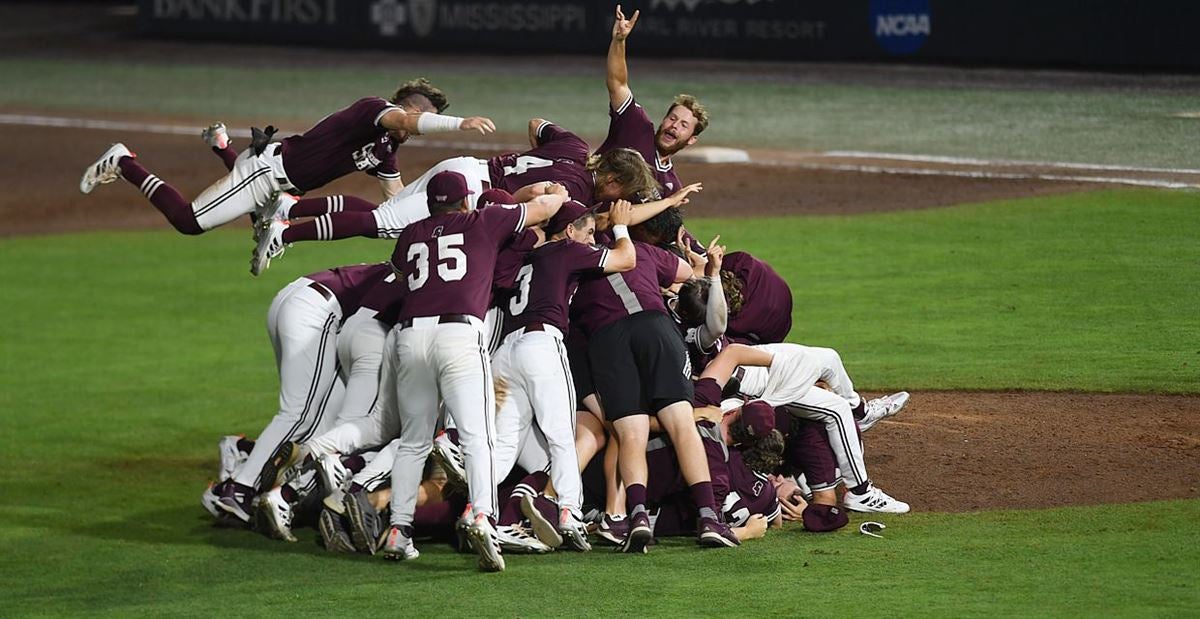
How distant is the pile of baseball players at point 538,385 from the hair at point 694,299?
13mm

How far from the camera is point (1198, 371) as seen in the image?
10.3 meters

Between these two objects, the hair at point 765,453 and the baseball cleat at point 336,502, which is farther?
the baseball cleat at point 336,502

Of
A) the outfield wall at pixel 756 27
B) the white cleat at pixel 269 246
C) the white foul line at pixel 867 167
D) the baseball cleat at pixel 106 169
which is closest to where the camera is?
the white cleat at pixel 269 246

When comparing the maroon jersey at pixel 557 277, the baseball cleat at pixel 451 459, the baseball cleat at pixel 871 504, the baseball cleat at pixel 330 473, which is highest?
the maroon jersey at pixel 557 277

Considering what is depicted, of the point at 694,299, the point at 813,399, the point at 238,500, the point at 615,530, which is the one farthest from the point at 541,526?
the point at 238,500

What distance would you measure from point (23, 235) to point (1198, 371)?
13.4 meters

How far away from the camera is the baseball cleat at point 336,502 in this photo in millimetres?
8492

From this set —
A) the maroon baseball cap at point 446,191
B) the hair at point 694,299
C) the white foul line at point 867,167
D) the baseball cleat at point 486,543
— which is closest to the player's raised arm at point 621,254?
the hair at point 694,299

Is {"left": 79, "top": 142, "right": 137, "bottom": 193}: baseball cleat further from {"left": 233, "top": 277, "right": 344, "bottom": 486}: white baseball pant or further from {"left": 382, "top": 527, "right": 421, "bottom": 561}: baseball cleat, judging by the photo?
{"left": 382, "top": 527, "right": 421, "bottom": 561}: baseball cleat

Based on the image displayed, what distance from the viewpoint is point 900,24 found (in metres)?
23.1

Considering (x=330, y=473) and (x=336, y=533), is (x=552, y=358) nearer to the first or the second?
(x=330, y=473)

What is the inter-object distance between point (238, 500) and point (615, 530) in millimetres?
2503

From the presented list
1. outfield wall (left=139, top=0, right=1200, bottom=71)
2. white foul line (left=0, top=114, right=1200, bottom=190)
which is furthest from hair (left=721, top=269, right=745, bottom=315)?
outfield wall (left=139, top=0, right=1200, bottom=71)

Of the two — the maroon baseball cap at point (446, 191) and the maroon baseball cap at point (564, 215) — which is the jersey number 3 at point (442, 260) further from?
the maroon baseball cap at point (564, 215)
